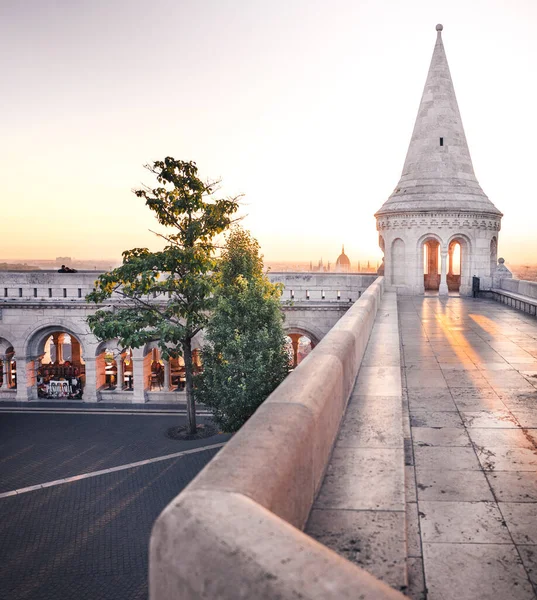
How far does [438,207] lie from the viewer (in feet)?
67.8

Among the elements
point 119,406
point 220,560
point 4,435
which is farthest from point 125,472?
point 220,560

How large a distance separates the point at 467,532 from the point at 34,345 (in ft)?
79.1

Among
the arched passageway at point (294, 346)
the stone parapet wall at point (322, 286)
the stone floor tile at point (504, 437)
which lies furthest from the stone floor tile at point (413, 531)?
the stone parapet wall at point (322, 286)

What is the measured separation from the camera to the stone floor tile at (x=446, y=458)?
366 centimetres

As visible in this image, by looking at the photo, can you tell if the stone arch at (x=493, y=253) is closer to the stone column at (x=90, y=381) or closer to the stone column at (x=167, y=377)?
the stone column at (x=167, y=377)

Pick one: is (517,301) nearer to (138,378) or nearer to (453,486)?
(453,486)

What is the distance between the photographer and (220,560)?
4.63 feet

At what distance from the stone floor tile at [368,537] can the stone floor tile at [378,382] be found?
2.53 metres

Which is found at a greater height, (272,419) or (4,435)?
(272,419)

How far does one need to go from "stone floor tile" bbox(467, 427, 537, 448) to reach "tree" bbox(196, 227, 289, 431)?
440 inches

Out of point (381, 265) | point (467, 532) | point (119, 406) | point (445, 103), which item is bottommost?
point (119, 406)

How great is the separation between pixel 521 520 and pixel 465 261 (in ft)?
65.4

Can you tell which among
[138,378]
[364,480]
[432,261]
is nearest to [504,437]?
[364,480]

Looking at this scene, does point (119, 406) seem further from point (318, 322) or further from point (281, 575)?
point (281, 575)
